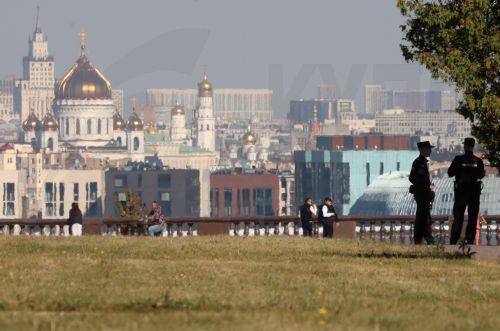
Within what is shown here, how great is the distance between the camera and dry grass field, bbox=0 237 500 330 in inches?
603

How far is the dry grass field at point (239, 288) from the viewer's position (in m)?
15.3

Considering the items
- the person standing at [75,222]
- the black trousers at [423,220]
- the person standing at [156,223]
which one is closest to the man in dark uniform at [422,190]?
the black trousers at [423,220]

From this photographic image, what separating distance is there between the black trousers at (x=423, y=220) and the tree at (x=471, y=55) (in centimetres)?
157

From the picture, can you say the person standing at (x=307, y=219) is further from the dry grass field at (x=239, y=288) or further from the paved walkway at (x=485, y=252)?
the dry grass field at (x=239, y=288)

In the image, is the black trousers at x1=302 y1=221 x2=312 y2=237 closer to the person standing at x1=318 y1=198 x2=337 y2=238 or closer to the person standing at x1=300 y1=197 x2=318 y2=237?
the person standing at x1=300 y1=197 x2=318 y2=237

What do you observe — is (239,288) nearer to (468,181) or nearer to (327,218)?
(468,181)

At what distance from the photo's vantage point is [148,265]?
20734mm

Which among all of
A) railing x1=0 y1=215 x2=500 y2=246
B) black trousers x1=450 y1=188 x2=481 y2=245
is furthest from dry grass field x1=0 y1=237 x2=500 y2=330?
railing x1=0 y1=215 x2=500 y2=246

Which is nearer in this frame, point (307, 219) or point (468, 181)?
point (468, 181)

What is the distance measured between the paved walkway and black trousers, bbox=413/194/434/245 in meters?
0.48

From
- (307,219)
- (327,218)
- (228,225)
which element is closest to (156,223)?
(228,225)

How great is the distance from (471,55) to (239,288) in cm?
699

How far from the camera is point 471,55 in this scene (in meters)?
24.3

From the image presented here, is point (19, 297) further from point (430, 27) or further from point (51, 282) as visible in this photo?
point (430, 27)
